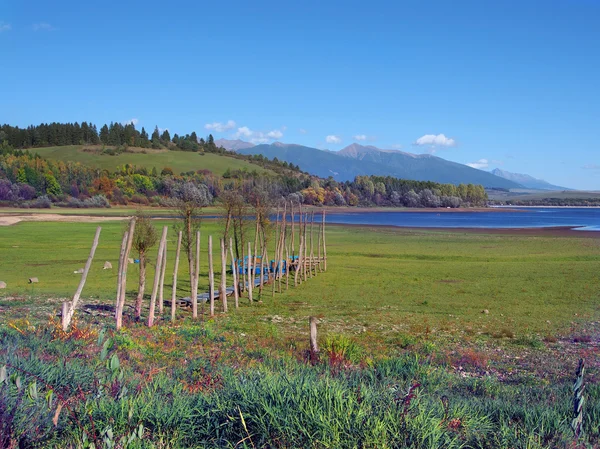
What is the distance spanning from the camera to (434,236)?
5969cm

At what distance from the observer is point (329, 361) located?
967cm

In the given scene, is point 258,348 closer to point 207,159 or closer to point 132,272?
point 132,272

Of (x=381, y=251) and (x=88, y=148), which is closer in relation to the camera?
(x=381, y=251)

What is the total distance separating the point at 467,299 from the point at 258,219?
10.8 m

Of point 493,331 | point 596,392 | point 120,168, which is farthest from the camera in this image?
point 120,168

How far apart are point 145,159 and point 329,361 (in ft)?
537

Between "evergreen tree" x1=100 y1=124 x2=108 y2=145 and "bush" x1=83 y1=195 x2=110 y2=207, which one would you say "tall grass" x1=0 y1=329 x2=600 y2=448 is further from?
"evergreen tree" x1=100 y1=124 x2=108 y2=145

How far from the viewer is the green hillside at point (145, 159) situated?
157 metres

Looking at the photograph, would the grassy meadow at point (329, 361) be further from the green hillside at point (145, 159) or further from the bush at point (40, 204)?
the green hillside at point (145, 159)

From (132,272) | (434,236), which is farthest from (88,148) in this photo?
(132,272)

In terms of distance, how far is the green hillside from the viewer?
15675 cm

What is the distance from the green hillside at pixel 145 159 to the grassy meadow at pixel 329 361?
127m

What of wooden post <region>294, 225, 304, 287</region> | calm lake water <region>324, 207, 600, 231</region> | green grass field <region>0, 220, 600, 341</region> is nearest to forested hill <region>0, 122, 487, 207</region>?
calm lake water <region>324, 207, 600, 231</region>

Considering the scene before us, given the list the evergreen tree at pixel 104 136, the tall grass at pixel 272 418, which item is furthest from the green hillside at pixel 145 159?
the tall grass at pixel 272 418
